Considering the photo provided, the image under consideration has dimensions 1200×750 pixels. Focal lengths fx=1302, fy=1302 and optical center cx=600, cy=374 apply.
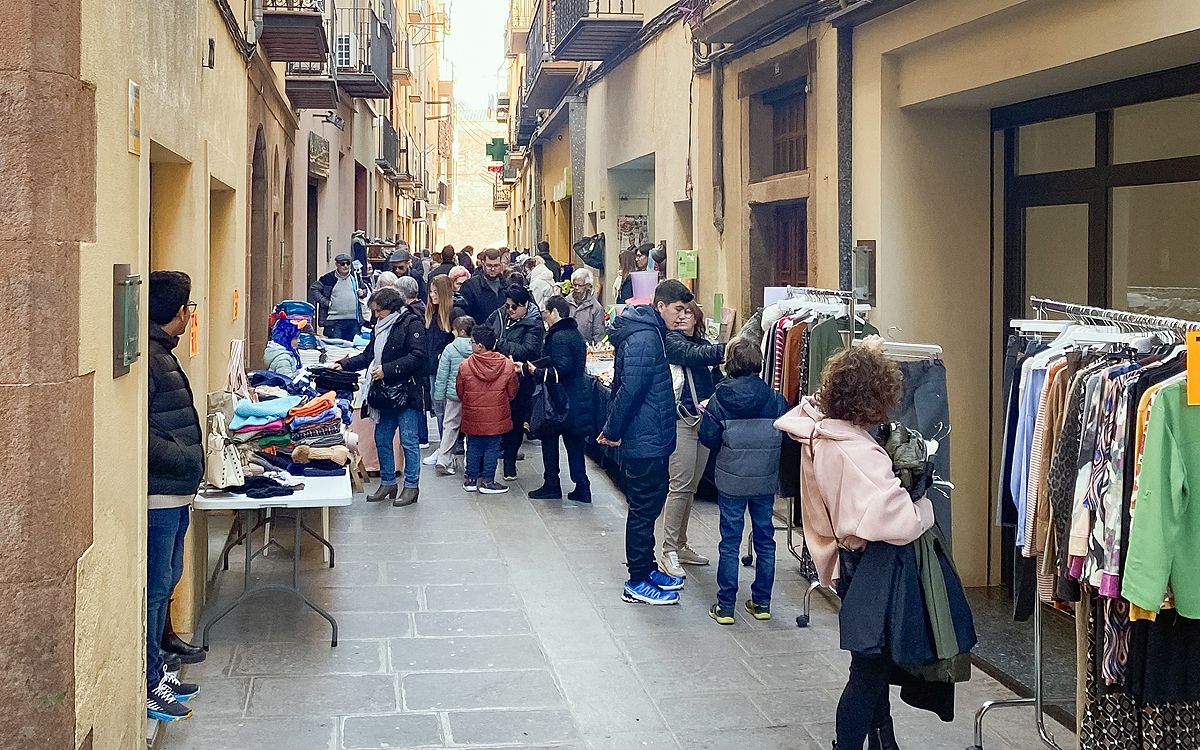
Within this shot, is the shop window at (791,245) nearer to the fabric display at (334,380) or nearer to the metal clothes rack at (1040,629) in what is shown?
the fabric display at (334,380)

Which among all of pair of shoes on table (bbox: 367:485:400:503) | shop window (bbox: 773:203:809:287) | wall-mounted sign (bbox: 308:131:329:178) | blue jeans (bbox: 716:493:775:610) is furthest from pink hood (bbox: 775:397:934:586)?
wall-mounted sign (bbox: 308:131:329:178)

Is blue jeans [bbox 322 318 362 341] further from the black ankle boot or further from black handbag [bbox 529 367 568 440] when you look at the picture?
the black ankle boot

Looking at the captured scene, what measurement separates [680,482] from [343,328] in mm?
7955

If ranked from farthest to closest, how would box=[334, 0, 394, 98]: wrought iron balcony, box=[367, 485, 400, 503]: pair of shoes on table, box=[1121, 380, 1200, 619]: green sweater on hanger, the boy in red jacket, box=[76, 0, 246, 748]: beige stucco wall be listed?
box=[334, 0, 394, 98]: wrought iron balcony, the boy in red jacket, box=[367, 485, 400, 503]: pair of shoes on table, box=[1121, 380, 1200, 619]: green sweater on hanger, box=[76, 0, 246, 748]: beige stucco wall

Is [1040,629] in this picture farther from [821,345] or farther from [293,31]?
[293,31]

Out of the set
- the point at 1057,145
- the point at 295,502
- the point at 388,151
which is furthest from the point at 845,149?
the point at 388,151

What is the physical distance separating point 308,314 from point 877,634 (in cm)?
838

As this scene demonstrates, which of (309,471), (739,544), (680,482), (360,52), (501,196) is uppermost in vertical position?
(501,196)

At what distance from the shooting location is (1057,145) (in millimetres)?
7348

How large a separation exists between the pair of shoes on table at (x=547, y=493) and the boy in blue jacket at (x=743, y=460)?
11.8ft

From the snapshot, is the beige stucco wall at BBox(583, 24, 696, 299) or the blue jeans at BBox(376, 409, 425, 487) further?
the beige stucco wall at BBox(583, 24, 696, 299)

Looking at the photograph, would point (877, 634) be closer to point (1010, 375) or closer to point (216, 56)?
point (1010, 375)

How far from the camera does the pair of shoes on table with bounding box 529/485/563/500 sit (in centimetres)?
1052

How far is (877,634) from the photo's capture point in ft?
14.9
